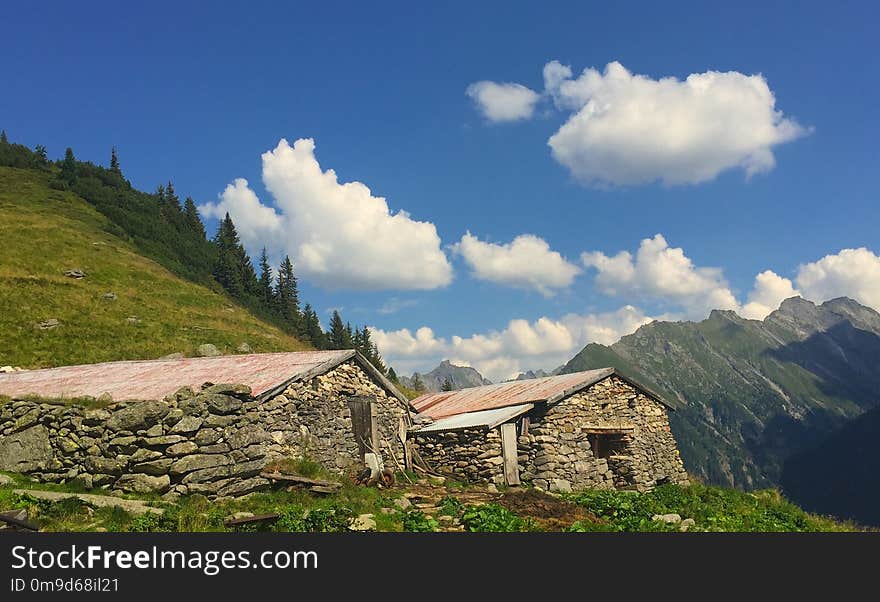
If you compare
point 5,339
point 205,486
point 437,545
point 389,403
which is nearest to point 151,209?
point 5,339

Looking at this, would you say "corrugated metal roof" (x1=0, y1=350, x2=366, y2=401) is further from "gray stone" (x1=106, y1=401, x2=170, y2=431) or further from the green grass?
the green grass

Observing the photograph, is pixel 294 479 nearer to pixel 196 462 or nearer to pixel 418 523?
pixel 196 462

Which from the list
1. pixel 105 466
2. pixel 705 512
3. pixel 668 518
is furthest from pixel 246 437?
pixel 705 512

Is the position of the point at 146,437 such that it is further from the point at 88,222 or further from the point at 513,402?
the point at 88,222

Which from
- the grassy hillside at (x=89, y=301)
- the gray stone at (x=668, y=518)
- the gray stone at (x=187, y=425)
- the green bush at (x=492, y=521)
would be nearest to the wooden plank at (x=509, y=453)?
the gray stone at (x=668, y=518)

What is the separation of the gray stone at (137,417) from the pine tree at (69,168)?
9806 cm

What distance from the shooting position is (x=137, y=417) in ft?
45.3

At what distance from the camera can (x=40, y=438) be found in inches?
582

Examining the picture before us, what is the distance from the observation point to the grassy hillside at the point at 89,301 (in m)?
40.8

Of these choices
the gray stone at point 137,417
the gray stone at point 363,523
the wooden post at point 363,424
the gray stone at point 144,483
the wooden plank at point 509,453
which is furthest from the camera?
the wooden plank at point 509,453

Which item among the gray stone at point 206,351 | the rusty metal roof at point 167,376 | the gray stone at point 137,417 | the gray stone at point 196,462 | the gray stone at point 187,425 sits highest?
Result: the gray stone at point 206,351

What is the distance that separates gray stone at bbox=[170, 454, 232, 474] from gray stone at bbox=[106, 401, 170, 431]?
3.91 ft

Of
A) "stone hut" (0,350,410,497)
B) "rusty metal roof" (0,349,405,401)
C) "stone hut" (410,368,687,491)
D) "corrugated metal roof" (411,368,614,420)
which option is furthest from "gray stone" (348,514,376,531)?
"corrugated metal roof" (411,368,614,420)

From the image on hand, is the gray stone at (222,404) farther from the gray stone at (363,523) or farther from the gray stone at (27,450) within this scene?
the gray stone at (363,523)
